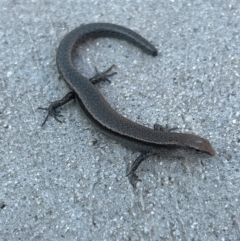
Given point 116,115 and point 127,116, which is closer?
point 116,115

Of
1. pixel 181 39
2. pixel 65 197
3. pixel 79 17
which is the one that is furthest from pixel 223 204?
pixel 79 17

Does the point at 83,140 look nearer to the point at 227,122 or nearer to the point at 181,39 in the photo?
the point at 227,122

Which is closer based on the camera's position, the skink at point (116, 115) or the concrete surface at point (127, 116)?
the concrete surface at point (127, 116)

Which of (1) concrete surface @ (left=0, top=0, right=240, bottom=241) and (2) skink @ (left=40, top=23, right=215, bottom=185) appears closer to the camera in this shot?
(1) concrete surface @ (left=0, top=0, right=240, bottom=241)

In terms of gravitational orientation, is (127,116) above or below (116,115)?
below
